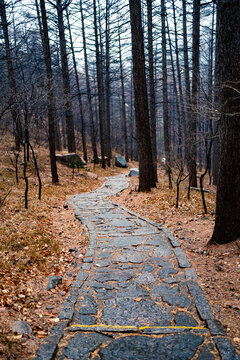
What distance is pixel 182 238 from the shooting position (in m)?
6.20

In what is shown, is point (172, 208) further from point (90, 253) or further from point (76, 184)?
point (76, 184)

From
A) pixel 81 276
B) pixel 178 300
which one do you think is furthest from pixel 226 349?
pixel 81 276

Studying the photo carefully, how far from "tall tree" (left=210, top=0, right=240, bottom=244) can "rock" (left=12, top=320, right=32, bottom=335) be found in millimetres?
3849

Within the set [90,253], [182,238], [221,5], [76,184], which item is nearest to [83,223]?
[90,253]

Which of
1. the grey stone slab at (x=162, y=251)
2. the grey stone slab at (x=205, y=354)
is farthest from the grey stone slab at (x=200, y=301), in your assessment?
the grey stone slab at (x=162, y=251)

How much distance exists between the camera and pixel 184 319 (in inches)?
130

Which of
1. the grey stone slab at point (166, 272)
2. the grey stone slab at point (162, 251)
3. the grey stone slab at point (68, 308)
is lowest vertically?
the grey stone slab at point (166, 272)

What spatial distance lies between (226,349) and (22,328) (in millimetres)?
2257

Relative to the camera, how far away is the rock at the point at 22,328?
2.98m

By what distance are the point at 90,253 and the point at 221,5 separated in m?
5.32

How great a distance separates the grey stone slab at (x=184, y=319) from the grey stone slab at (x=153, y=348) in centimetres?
25

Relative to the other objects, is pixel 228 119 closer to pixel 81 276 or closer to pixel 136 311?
pixel 136 311

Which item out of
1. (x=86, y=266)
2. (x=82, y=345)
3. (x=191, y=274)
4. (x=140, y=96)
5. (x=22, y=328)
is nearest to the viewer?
(x=82, y=345)

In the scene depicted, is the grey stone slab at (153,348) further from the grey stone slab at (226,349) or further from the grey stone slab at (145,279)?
the grey stone slab at (145,279)
